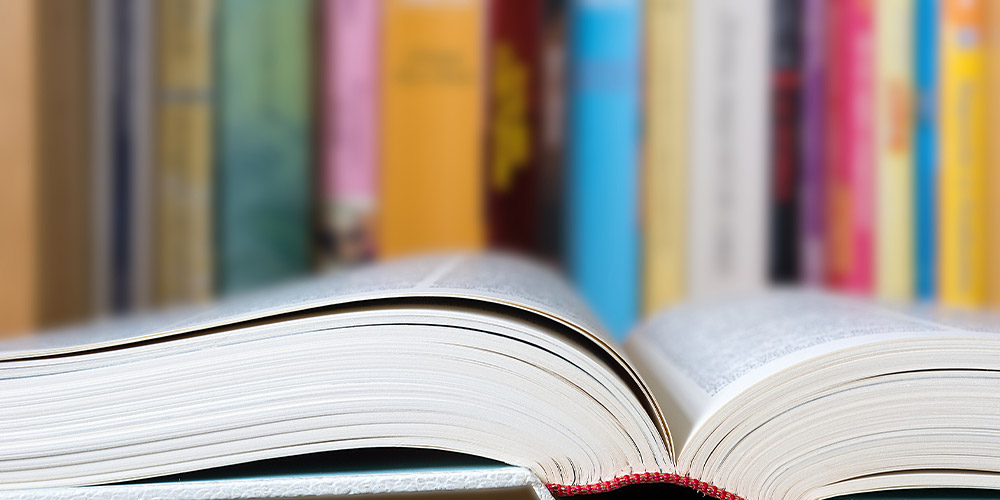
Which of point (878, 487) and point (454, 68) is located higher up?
point (454, 68)

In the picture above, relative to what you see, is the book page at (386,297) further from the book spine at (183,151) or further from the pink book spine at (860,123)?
the pink book spine at (860,123)

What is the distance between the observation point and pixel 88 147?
704 mm

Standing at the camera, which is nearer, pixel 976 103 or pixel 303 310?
pixel 303 310

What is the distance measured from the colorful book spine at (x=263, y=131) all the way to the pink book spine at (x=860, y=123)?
0.49m

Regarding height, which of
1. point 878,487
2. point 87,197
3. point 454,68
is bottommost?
point 878,487

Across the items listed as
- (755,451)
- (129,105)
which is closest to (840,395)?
(755,451)

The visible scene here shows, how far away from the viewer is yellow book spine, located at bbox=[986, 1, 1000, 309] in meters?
0.75

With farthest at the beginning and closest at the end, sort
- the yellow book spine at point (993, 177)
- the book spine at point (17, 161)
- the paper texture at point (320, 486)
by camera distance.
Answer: the yellow book spine at point (993, 177), the book spine at point (17, 161), the paper texture at point (320, 486)

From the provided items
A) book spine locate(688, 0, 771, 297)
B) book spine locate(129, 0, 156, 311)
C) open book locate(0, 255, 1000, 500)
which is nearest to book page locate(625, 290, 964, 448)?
open book locate(0, 255, 1000, 500)

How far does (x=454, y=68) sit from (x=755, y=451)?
1.54ft

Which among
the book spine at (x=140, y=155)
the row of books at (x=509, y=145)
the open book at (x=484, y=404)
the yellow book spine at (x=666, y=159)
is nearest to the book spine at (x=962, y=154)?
the row of books at (x=509, y=145)

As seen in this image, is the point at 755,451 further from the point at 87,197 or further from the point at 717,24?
the point at 87,197

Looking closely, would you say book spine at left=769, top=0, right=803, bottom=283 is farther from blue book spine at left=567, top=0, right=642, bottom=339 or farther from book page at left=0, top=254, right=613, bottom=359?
book page at left=0, top=254, right=613, bottom=359

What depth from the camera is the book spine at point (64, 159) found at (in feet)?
2.18
